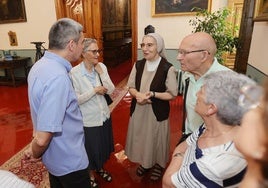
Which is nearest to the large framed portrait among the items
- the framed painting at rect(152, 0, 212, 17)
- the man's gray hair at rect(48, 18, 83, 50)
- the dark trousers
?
the man's gray hair at rect(48, 18, 83, 50)

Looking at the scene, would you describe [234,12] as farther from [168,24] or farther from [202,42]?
[202,42]

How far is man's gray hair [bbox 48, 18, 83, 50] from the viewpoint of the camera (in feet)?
4.65

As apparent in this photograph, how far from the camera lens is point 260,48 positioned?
7.66 feet

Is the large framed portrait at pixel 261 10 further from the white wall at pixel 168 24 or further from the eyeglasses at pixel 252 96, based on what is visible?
the white wall at pixel 168 24

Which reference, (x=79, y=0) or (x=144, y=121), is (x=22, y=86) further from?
(x=144, y=121)

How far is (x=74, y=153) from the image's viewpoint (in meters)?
1.55

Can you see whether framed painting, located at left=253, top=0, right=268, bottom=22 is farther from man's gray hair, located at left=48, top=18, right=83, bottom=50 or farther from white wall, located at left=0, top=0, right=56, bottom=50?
white wall, located at left=0, top=0, right=56, bottom=50

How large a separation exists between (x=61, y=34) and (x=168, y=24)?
14.5 feet

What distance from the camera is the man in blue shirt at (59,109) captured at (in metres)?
1.32

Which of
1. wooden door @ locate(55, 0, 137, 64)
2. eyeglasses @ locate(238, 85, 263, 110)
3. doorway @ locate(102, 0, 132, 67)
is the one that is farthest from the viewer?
doorway @ locate(102, 0, 132, 67)

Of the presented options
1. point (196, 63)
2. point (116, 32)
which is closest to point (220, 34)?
point (196, 63)

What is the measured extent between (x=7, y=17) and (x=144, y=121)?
649 centimetres

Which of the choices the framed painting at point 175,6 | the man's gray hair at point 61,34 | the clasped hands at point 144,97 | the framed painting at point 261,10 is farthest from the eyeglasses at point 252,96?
the framed painting at point 175,6

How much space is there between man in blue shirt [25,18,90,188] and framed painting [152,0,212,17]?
4241mm
